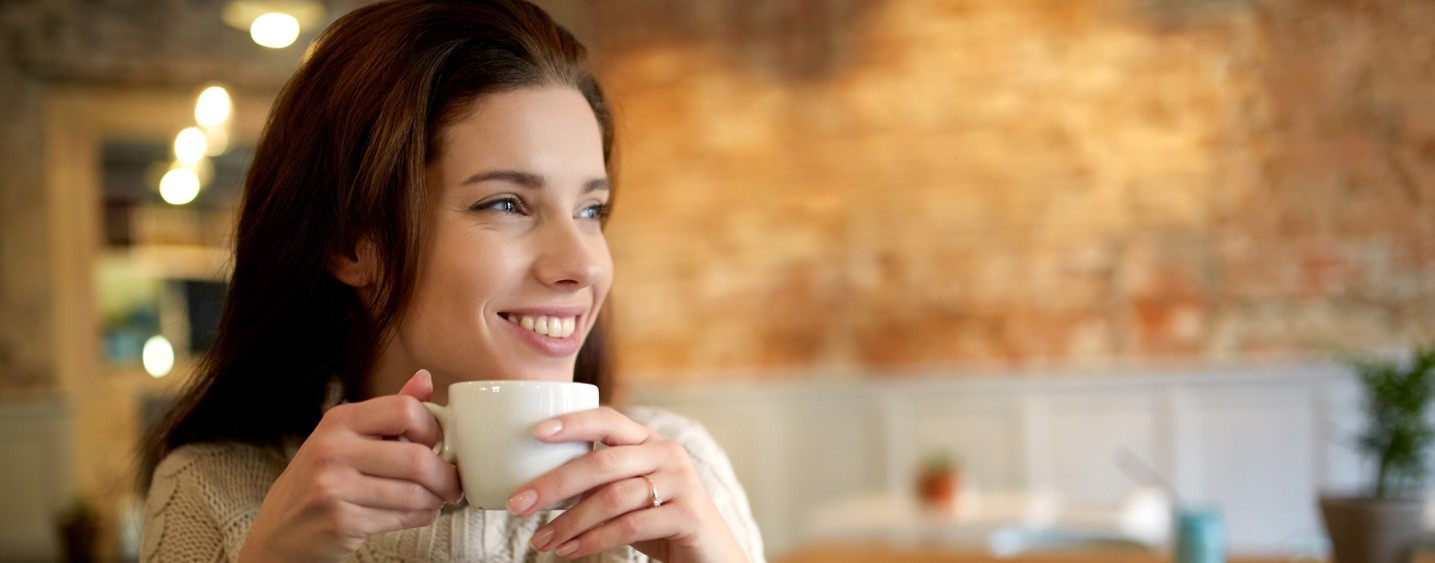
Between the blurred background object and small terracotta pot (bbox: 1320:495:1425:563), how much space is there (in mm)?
2315

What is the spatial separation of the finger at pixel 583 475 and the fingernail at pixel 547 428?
0.11 feet

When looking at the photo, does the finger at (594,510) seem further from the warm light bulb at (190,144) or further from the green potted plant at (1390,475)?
the warm light bulb at (190,144)

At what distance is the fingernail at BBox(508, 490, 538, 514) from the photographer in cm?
83

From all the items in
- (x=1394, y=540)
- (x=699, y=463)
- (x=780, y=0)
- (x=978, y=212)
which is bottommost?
(x=1394, y=540)

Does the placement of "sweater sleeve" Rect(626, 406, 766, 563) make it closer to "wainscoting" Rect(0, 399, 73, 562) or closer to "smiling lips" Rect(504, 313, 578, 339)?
"smiling lips" Rect(504, 313, 578, 339)

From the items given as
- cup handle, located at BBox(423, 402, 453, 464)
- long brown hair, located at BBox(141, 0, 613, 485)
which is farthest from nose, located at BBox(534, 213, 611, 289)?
cup handle, located at BBox(423, 402, 453, 464)

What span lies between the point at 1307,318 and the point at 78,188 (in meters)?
5.79

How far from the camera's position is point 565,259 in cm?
106

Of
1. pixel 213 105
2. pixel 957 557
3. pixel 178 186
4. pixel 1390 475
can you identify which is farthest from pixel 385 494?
pixel 178 186

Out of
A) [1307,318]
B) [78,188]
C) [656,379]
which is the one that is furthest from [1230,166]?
[78,188]

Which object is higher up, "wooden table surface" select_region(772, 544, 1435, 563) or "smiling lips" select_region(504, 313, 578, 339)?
"smiling lips" select_region(504, 313, 578, 339)

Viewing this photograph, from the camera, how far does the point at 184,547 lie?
1.11 m

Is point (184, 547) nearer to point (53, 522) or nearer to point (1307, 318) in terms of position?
point (1307, 318)

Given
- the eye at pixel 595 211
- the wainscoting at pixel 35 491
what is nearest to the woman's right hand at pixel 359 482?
the eye at pixel 595 211
